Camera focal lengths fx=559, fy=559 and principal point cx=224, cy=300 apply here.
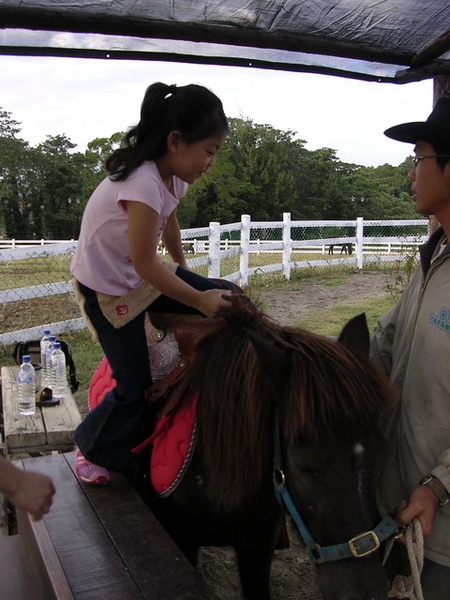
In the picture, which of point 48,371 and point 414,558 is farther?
point 48,371

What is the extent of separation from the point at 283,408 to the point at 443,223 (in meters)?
0.77

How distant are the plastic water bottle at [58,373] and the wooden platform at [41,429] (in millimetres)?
148

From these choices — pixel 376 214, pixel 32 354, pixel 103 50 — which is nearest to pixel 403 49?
pixel 103 50

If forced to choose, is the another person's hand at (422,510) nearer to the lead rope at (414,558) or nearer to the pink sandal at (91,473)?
the lead rope at (414,558)

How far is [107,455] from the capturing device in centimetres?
223

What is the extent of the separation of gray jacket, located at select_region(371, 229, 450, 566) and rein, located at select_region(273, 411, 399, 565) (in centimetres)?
22

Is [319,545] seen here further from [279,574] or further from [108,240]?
[279,574]

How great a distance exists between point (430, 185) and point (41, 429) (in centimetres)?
258

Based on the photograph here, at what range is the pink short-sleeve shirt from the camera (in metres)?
2.12

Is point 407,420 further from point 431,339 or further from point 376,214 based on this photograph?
point 376,214

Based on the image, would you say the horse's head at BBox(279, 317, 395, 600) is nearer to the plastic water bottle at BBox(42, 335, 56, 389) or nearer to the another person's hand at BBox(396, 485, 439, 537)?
the another person's hand at BBox(396, 485, 439, 537)

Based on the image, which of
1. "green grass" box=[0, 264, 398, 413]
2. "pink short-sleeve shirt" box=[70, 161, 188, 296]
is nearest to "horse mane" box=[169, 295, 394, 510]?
"pink short-sleeve shirt" box=[70, 161, 188, 296]

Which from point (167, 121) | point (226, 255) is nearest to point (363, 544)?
point (167, 121)

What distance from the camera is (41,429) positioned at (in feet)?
10.8
